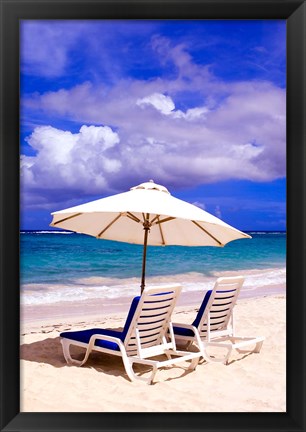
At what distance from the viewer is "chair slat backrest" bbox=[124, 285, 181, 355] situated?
15.7 ft

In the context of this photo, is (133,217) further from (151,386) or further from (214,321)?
(151,386)

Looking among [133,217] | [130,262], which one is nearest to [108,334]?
[133,217]

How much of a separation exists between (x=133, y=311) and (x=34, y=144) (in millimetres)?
27629

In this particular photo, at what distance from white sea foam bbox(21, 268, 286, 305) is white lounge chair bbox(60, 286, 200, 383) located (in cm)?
1056

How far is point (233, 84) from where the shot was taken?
111 feet

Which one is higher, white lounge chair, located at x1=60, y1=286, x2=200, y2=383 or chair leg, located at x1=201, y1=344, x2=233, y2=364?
white lounge chair, located at x1=60, y1=286, x2=200, y2=383

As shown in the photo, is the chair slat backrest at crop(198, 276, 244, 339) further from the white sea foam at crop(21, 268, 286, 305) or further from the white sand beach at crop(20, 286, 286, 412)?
the white sea foam at crop(21, 268, 286, 305)

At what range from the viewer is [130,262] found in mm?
27125

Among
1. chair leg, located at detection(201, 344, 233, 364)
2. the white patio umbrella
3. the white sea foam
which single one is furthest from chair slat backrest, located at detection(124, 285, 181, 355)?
the white sea foam

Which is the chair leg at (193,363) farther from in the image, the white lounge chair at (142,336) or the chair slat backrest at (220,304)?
the chair slat backrest at (220,304)

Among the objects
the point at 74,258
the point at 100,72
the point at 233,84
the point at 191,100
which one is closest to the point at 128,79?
the point at 100,72

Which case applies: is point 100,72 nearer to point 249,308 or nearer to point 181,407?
point 249,308
